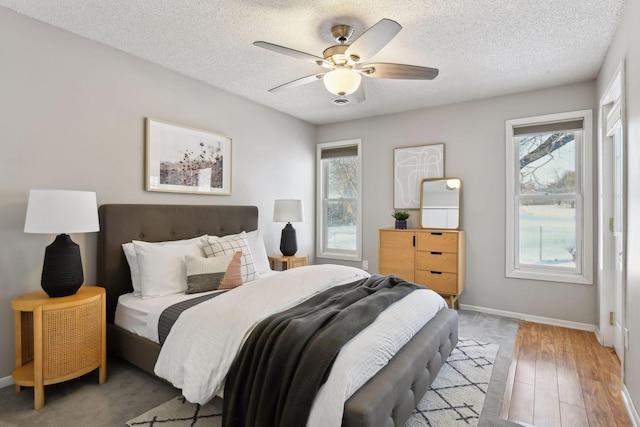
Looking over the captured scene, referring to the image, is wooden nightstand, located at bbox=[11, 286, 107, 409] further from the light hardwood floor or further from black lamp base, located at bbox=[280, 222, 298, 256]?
the light hardwood floor

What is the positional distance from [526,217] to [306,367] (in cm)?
343

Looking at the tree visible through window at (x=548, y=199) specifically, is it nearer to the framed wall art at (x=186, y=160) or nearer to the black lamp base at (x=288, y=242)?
the black lamp base at (x=288, y=242)

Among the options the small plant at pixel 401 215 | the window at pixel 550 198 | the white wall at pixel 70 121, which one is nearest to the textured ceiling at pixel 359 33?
the white wall at pixel 70 121

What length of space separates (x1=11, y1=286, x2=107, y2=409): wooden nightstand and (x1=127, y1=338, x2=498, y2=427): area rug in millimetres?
609

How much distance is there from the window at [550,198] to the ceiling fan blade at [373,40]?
2493mm

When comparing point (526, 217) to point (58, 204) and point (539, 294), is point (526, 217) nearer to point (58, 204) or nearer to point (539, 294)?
point (539, 294)

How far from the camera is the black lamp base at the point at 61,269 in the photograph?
2.20m

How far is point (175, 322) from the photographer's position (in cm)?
213

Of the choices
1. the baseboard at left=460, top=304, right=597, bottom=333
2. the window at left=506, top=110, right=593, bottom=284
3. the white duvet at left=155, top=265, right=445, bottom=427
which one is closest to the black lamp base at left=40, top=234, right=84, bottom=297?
the white duvet at left=155, top=265, right=445, bottom=427

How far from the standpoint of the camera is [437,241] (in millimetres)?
3992

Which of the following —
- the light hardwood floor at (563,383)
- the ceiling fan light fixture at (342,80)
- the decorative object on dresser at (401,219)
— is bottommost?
the light hardwood floor at (563,383)

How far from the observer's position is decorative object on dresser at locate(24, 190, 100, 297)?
2084 millimetres

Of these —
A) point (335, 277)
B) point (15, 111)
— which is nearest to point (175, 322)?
point (335, 277)

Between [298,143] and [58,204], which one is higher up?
[298,143]
